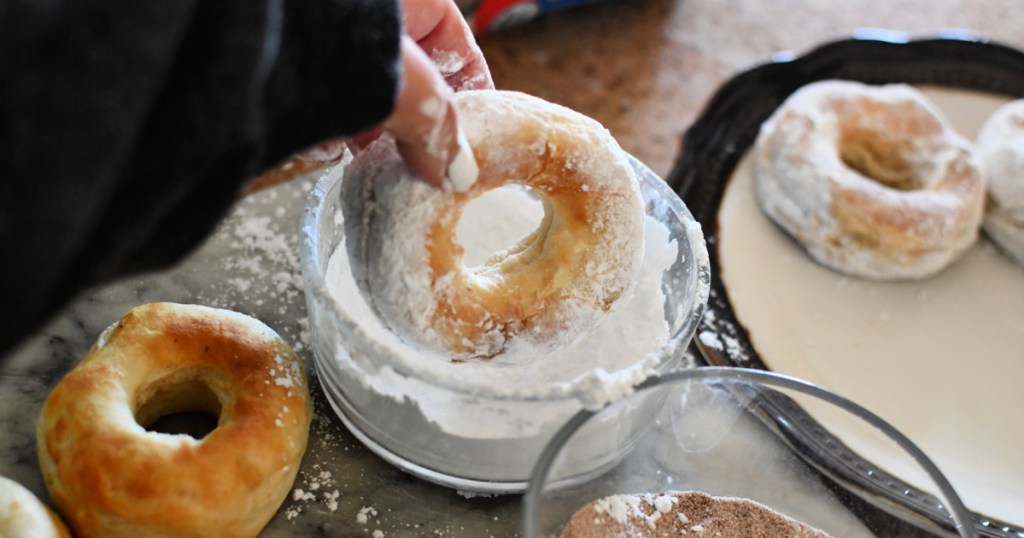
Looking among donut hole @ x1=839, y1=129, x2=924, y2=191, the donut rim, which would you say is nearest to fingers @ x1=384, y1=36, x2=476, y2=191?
the donut rim

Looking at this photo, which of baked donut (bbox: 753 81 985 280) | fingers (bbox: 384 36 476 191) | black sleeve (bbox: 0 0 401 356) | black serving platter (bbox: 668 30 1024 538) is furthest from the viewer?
baked donut (bbox: 753 81 985 280)

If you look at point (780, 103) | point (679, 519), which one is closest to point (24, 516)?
point (679, 519)

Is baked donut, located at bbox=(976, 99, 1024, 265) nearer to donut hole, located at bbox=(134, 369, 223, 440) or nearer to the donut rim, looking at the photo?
the donut rim

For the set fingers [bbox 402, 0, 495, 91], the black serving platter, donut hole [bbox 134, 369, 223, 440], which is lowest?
donut hole [bbox 134, 369, 223, 440]

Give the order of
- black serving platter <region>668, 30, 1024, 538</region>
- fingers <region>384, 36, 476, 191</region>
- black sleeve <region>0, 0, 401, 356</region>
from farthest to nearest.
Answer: black serving platter <region>668, 30, 1024, 538</region> → fingers <region>384, 36, 476, 191</region> → black sleeve <region>0, 0, 401, 356</region>

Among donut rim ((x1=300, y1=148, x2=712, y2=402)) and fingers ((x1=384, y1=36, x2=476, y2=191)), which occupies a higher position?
fingers ((x1=384, y1=36, x2=476, y2=191))

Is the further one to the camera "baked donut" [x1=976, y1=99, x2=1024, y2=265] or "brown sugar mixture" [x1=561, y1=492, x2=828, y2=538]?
"baked donut" [x1=976, y1=99, x2=1024, y2=265]

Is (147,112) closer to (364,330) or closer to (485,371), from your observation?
(364,330)

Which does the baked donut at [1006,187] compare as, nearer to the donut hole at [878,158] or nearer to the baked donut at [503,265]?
the donut hole at [878,158]
